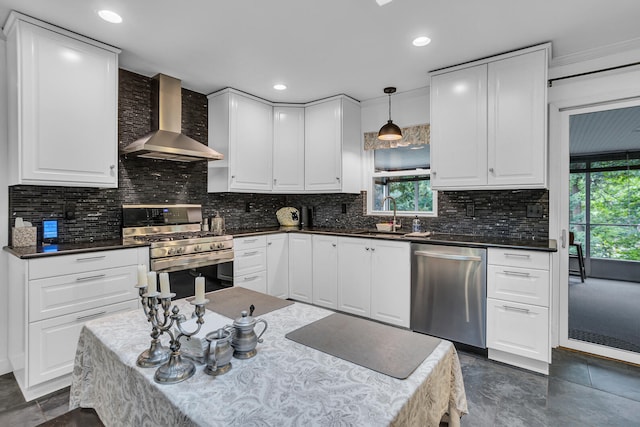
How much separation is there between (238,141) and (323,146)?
98 centimetres

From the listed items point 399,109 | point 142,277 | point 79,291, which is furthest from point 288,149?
point 142,277

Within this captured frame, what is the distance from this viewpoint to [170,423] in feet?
2.71

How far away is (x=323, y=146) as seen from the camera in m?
3.91

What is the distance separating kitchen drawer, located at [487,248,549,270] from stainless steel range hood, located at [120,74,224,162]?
2618mm

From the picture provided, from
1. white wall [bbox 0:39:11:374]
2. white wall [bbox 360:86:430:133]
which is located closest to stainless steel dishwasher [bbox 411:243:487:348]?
white wall [bbox 360:86:430:133]

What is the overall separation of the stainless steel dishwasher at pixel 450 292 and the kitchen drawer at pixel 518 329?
0.24 ft

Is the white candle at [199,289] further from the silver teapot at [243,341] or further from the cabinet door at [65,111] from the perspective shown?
the cabinet door at [65,111]

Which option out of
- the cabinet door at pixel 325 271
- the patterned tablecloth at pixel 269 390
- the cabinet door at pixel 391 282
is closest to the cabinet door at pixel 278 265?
the cabinet door at pixel 325 271

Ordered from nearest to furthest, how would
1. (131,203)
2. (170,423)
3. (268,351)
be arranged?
(170,423) → (268,351) → (131,203)

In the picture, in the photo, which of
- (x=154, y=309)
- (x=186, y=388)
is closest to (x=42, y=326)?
(x=154, y=309)

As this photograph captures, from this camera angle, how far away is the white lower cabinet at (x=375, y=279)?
307cm

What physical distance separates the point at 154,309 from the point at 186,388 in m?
0.27

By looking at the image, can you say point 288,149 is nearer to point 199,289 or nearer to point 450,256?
point 450,256

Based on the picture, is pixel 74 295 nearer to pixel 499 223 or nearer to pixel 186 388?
pixel 186 388
